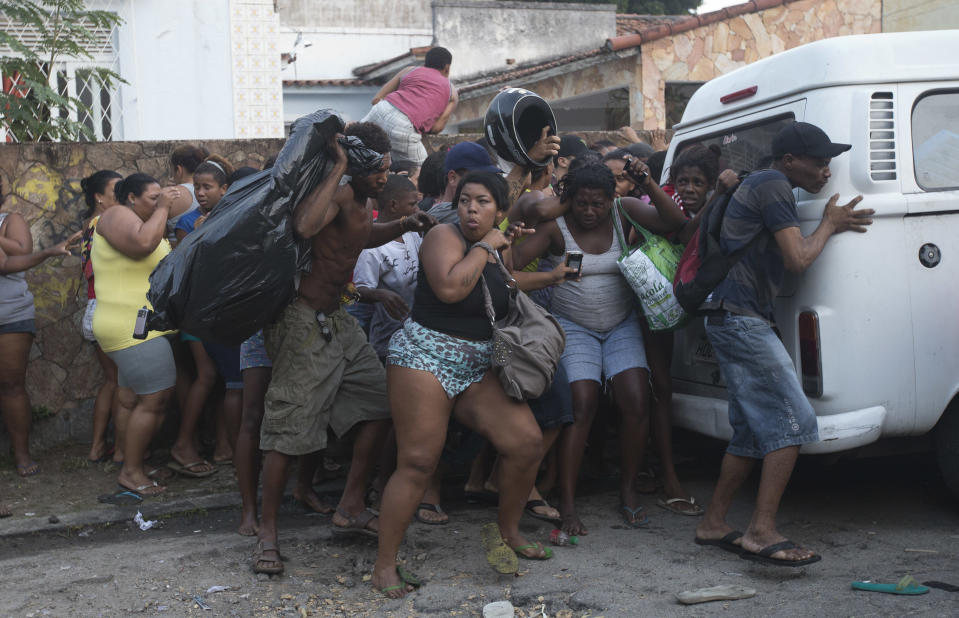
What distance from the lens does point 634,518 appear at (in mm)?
4945

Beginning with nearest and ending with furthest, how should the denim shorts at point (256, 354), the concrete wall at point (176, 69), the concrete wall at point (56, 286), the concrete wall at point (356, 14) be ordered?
the denim shorts at point (256, 354) < the concrete wall at point (56, 286) < the concrete wall at point (176, 69) < the concrete wall at point (356, 14)

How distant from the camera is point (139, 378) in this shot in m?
5.65

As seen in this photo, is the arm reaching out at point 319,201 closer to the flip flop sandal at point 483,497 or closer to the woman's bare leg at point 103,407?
the flip flop sandal at point 483,497

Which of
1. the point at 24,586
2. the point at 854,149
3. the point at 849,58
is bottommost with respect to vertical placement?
the point at 24,586

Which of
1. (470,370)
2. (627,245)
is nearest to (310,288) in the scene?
(470,370)

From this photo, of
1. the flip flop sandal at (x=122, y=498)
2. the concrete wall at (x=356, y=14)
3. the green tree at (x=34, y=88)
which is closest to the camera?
the flip flop sandal at (x=122, y=498)

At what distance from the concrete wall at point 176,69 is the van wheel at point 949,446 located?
7.69 m

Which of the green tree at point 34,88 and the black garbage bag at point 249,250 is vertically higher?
the green tree at point 34,88

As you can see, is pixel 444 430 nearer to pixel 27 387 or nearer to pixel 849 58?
pixel 849 58

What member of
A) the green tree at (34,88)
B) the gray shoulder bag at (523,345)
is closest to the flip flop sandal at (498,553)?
the gray shoulder bag at (523,345)

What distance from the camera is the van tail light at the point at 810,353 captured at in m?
4.35

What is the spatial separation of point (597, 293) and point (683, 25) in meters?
9.91

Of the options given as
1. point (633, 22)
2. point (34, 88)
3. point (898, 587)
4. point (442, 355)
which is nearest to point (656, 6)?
point (633, 22)

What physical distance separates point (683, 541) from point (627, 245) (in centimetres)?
152
